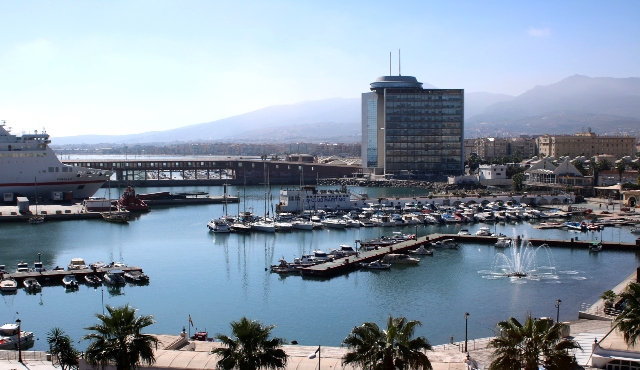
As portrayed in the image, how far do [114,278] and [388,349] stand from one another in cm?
1448

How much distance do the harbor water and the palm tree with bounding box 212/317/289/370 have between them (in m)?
6.27

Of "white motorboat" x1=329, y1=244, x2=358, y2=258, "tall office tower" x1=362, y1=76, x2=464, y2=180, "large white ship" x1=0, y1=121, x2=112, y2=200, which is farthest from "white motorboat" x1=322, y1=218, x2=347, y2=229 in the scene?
"tall office tower" x1=362, y1=76, x2=464, y2=180

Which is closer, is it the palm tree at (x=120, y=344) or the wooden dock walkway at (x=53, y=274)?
the palm tree at (x=120, y=344)

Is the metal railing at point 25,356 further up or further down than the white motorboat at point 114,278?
further up

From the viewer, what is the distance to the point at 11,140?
43.5m

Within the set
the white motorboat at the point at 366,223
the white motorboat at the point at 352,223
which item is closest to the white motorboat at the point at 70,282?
the white motorboat at the point at 352,223

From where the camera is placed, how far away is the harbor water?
1738cm

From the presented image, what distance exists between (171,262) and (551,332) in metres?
18.4

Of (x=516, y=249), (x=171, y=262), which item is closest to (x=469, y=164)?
(x=516, y=249)

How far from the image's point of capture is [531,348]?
9117 mm

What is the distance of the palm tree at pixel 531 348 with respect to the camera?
902 cm

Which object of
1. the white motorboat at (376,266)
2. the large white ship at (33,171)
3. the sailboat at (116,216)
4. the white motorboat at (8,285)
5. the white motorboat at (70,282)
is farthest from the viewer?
the large white ship at (33,171)

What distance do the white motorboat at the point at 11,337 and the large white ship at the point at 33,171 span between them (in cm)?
2954

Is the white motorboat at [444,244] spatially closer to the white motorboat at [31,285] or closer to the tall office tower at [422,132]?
the white motorboat at [31,285]
